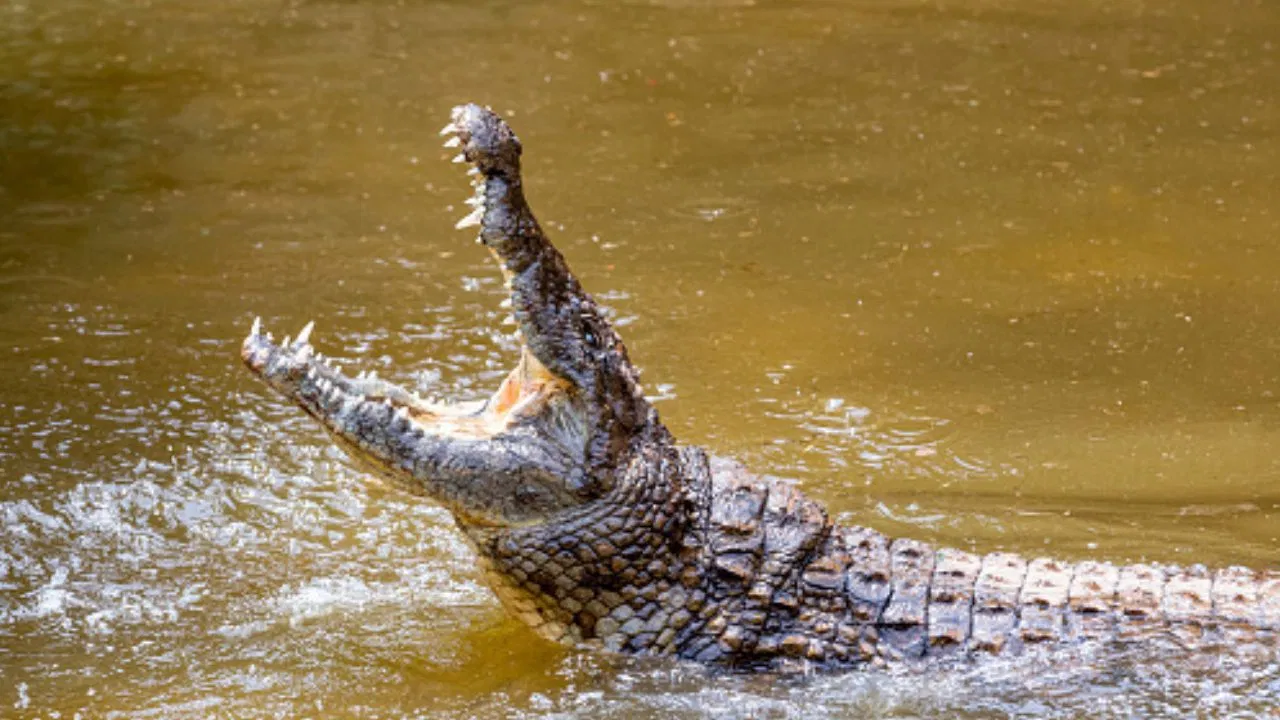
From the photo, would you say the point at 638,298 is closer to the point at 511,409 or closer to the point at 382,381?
the point at 511,409

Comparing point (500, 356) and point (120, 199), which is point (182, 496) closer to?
point (500, 356)

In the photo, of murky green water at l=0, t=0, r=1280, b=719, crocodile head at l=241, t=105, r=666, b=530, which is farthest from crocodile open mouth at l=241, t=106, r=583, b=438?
murky green water at l=0, t=0, r=1280, b=719

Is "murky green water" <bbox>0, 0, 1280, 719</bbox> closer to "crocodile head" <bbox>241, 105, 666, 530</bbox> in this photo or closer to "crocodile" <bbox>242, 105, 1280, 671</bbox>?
"crocodile" <bbox>242, 105, 1280, 671</bbox>

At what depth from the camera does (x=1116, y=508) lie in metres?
6.08

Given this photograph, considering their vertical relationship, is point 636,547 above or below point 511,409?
below

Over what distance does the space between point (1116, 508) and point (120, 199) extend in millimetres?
5915

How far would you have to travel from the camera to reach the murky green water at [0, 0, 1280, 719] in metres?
5.13

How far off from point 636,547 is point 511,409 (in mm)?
545

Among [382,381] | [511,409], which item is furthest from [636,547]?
[382,381]

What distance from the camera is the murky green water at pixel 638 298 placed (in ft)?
16.8

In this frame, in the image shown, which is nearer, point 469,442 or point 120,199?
point 469,442

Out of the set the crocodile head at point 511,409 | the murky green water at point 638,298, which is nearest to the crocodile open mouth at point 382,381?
the crocodile head at point 511,409

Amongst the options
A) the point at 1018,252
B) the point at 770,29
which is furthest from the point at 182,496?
the point at 770,29

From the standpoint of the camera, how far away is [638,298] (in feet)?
26.0
